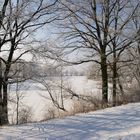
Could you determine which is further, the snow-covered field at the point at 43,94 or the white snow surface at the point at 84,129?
the snow-covered field at the point at 43,94

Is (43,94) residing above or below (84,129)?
above

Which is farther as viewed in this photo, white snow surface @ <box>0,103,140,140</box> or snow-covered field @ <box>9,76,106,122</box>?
snow-covered field @ <box>9,76,106,122</box>

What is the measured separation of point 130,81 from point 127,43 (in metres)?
7.75

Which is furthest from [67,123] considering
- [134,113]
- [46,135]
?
[134,113]

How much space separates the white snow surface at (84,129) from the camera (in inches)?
337

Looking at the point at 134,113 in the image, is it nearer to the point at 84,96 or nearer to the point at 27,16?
the point at 27,16

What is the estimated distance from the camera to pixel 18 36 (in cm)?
1798

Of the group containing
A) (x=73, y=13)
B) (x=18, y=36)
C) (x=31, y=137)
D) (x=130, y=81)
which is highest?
(x=73, y=13)

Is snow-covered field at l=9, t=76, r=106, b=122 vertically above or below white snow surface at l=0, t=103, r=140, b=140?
above

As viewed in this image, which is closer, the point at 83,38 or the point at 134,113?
the point at 134,113

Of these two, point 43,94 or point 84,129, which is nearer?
point 84,129

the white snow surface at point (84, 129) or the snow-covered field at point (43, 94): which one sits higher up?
the snow-covered field at point (43, 94)

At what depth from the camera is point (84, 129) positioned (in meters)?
9.48

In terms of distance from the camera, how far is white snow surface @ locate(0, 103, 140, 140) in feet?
28.1
